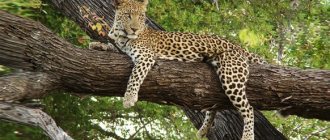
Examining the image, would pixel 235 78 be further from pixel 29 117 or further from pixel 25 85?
pixel 29 117

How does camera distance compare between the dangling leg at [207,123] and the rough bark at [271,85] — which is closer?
the rough bark at [271,85]

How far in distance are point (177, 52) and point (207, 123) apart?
3.54 feet

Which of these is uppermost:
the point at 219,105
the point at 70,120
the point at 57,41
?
the point at 57,41

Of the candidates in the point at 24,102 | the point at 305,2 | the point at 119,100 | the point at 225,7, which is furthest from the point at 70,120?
the point at 24,102

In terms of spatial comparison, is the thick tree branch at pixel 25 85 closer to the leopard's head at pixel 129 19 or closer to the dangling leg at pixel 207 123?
the leopard's head at pixel 129 19

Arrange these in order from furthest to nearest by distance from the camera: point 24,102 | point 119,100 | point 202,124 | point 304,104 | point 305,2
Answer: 1. point 119,100
2. point 305,2
3. point 202,124
4. point 304,104
5. point 24,102

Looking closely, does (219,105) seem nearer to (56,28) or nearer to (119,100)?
(56,28)

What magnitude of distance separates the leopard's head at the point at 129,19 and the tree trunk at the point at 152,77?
1.35ft

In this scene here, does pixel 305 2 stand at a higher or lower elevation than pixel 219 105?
higher

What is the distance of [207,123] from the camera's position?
700cm

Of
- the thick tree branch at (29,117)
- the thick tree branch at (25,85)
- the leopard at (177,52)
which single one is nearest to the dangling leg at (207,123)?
the leopard at (177,52)

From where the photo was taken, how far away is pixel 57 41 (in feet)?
18.9

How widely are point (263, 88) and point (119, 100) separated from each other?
5.73 meters

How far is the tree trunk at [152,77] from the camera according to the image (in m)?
A: 5.61
